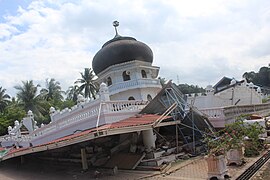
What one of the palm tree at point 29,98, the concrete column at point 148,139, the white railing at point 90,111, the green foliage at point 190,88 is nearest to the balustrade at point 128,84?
the white railing at point 90,111

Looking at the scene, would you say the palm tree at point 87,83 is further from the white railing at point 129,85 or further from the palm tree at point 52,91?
the white railing at point 129,85

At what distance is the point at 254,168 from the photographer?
784cm

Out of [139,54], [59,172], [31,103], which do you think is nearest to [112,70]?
[139,54]

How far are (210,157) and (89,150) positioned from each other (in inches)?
262

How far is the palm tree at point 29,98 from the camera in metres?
37.5

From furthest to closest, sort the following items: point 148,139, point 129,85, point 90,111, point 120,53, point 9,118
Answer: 1. point 9,118
2. point 120,53
3. point 129,85
4. point 90,111
5. point 148,139

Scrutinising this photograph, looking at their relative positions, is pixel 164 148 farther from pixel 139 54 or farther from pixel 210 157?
pixel 139 54

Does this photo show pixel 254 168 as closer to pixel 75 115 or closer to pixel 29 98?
pixel 75 115

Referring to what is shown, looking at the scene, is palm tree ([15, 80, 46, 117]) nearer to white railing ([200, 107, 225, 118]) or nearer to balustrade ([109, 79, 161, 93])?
balustrade ([109, 79, 161, 93])

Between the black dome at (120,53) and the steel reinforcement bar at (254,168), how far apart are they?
42.6 feet

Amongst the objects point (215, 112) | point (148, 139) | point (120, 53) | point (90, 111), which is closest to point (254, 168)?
point (148, 139)

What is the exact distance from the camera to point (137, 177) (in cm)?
888

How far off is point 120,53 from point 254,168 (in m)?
14.0

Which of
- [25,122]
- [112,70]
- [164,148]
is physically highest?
[112,70]
